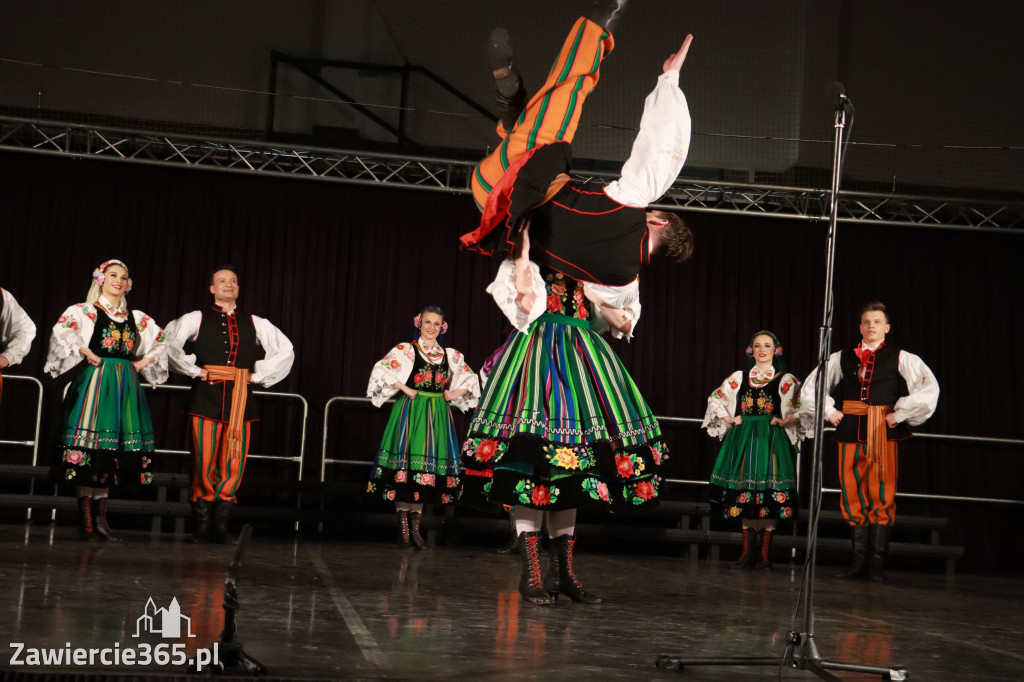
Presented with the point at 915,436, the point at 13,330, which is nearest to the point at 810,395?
the point at 915,436

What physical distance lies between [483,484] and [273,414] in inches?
170

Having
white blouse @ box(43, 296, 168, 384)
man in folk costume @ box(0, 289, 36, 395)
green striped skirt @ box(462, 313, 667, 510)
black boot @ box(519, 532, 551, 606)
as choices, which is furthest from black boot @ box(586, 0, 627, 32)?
white blouse @ box(43, 296, 168, 384)

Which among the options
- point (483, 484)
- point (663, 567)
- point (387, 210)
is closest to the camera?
point (483, 484)

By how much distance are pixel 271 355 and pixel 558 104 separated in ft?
11.0

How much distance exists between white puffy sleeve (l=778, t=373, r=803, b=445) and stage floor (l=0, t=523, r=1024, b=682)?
1.01 m

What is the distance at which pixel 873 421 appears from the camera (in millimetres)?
5535

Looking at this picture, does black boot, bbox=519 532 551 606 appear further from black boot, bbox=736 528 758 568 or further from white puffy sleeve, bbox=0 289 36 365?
black boot, bbox=736 528 758 568

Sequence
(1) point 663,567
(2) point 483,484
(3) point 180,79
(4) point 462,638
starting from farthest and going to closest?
(3) point 180,79 < (1) point 663,567 < (2) point 483,484 < (4) point 462,638

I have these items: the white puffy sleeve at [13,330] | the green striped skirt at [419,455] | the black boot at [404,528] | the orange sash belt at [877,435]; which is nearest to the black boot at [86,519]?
the white puffy sleeve at [13,330]

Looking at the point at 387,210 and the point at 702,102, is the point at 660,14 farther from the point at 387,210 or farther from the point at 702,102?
the point at 387,210

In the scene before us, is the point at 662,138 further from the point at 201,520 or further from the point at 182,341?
the point at 201,520

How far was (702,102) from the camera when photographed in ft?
23.8

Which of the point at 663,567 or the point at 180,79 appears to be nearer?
the point at 663,567

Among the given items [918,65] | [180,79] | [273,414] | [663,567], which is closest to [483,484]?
[663,567]
